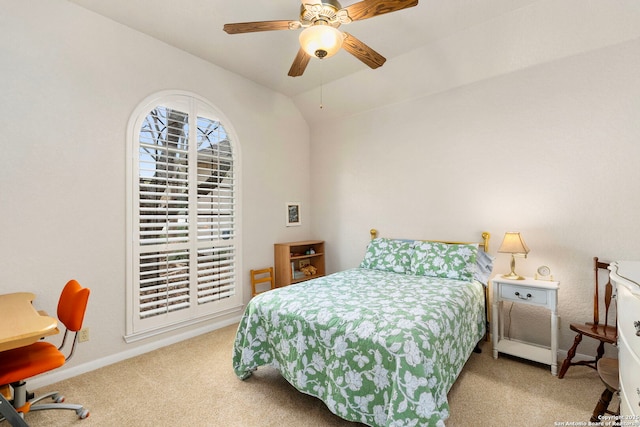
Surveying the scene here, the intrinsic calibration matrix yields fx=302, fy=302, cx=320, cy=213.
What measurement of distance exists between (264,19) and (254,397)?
124 inches

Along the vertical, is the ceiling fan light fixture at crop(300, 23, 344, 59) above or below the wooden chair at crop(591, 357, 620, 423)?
above

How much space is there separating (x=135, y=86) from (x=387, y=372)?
328 centimetres

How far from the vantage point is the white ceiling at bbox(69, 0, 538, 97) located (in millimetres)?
2553

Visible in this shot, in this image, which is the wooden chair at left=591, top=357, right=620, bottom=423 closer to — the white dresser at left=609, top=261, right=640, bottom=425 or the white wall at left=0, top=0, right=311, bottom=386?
the white dresser at left=609, top=261, right=640, bottom=425

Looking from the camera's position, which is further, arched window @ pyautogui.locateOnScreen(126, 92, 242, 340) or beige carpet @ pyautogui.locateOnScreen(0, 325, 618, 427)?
arched window @ pyautogui.locateOnScreen(126, 92, 242, 340)

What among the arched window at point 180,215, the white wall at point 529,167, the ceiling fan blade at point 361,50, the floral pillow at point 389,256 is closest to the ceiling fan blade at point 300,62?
the ceiling fan blade at point 361,50

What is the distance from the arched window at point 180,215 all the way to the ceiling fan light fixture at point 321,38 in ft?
6.15

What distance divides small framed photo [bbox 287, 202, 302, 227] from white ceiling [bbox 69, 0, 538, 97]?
1.86 meters

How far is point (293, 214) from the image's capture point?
179 inches

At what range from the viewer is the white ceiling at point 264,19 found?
2.55 meters

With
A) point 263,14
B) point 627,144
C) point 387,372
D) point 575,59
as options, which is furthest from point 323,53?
point 627,144

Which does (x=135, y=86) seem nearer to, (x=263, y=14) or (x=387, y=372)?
(x=263, y=14)

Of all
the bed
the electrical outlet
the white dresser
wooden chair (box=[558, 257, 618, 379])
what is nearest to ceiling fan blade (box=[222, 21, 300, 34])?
the bed

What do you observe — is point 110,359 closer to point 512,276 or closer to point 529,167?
point 512,276
